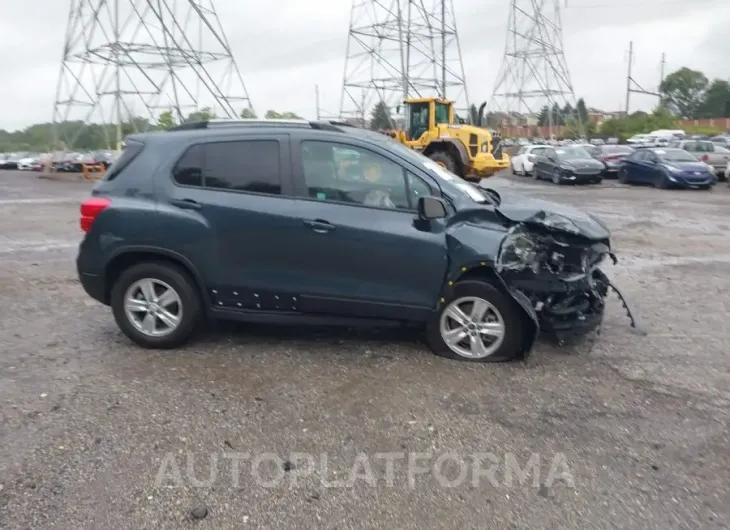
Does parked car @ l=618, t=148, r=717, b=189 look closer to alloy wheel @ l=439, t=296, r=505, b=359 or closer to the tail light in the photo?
alloy wheel @ l=439, t=296, r=505, b=359

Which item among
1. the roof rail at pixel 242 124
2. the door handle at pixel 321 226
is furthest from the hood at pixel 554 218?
the roof rail at pixel 242 124

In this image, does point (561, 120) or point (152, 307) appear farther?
point (561, 120)

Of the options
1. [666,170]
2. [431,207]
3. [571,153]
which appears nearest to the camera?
[431,207]

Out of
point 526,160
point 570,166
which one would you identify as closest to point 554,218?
point 570,166

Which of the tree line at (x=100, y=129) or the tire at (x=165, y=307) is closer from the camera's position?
the tire at (x=165, y=307)

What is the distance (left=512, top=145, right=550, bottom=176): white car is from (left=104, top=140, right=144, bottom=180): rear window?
27.0 meters

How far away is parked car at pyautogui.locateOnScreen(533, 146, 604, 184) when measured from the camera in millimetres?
27703

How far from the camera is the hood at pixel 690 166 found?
24.7m

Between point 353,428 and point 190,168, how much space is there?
8.83 feet

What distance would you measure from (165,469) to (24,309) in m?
4.28

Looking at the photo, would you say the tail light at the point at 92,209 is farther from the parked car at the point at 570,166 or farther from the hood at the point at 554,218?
the parked car at the point at 570,166

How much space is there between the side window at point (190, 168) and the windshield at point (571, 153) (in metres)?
24.3

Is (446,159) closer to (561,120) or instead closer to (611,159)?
(611,159)

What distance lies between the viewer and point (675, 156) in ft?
85.5
